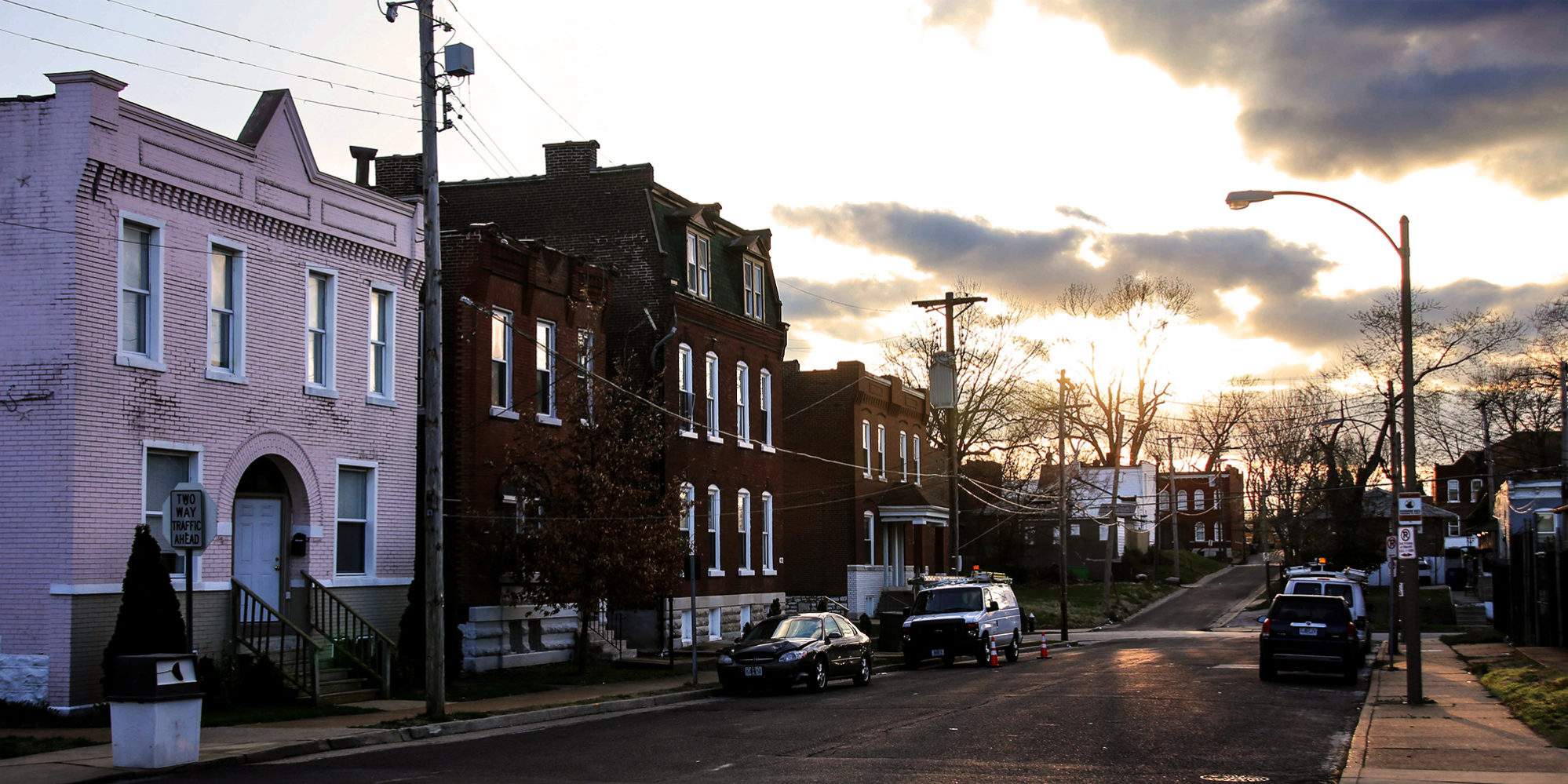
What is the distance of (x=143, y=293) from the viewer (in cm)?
1945

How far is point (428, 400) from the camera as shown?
63.4 feet

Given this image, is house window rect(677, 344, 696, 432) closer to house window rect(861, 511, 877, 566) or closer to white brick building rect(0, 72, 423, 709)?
white brick building rect(0, 72, 423, 709)

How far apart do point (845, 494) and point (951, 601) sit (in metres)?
16.1

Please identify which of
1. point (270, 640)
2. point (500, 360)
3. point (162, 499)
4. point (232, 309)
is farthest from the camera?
point (500, 360)

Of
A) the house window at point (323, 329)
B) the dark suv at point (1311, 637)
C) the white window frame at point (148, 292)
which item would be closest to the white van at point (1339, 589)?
the dark suv at point (1311, 637)

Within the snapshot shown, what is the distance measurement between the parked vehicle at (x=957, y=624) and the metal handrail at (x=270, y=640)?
15263 mm

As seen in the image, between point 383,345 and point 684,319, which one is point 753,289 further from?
point 383,345


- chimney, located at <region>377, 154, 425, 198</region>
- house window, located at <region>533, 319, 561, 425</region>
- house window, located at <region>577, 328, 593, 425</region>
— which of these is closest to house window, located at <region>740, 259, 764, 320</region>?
chimney, located at <region>377, 154, 425, 198</region>

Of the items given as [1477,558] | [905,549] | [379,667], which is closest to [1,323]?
[379,667]

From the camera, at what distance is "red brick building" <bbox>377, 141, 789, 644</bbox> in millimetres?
34812

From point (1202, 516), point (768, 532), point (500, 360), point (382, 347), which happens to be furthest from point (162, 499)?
point (1202, 516)

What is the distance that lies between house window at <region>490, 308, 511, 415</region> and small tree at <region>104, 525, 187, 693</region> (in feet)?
31.5

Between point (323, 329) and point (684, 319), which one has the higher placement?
point (684, 319)

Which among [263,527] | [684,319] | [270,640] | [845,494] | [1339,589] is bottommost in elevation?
[1339,589]
